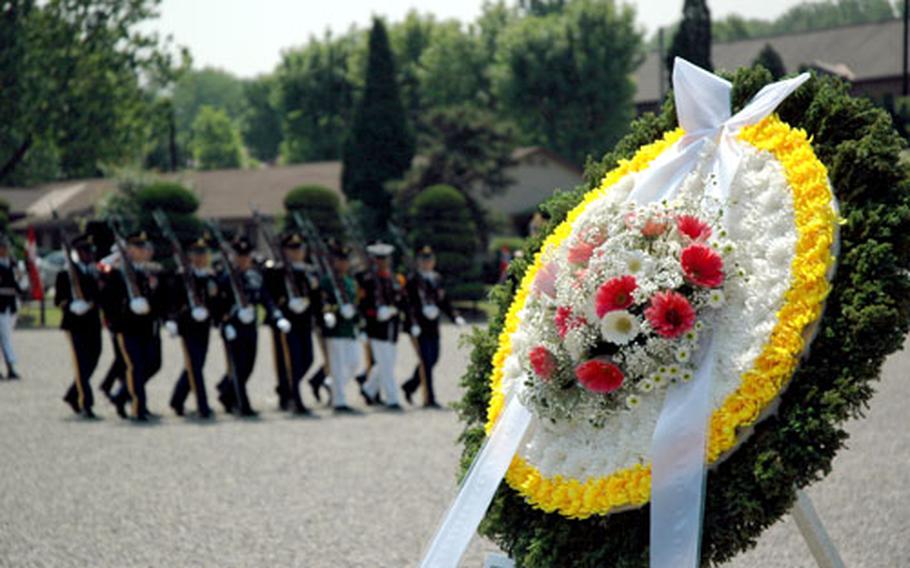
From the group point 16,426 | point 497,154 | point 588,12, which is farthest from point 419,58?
point 16,426

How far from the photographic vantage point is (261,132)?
326 feet

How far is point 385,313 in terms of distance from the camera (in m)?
14.0

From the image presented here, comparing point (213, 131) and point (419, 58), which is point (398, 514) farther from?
point (213, 131)

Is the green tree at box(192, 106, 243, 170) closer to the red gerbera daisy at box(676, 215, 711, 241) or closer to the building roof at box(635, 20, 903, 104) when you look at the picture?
the building roof at box(635, 20, 903, 104)

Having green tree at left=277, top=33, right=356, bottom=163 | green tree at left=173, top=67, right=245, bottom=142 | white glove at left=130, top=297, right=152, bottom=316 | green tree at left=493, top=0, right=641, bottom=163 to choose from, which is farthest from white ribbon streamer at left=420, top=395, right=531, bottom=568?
green tree at left=173, top=67, right=245, bottom=142

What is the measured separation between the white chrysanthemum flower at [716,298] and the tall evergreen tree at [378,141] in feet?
133

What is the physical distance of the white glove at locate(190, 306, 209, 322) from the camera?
13094 millimetres

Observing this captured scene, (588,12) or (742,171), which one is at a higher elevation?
(588,12)

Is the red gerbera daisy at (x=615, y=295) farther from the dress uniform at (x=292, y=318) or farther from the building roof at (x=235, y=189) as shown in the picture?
the building roof at (x=235, y=189)

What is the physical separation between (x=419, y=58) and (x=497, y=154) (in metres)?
35.3

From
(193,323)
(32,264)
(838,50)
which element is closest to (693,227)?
(193,323)

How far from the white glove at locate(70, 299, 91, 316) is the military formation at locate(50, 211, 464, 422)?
0.04 ft

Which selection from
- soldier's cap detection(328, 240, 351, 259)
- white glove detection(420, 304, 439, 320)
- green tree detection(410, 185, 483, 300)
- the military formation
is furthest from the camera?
green tree detection(410, 185, 483, 300)

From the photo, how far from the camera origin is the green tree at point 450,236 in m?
31.5
